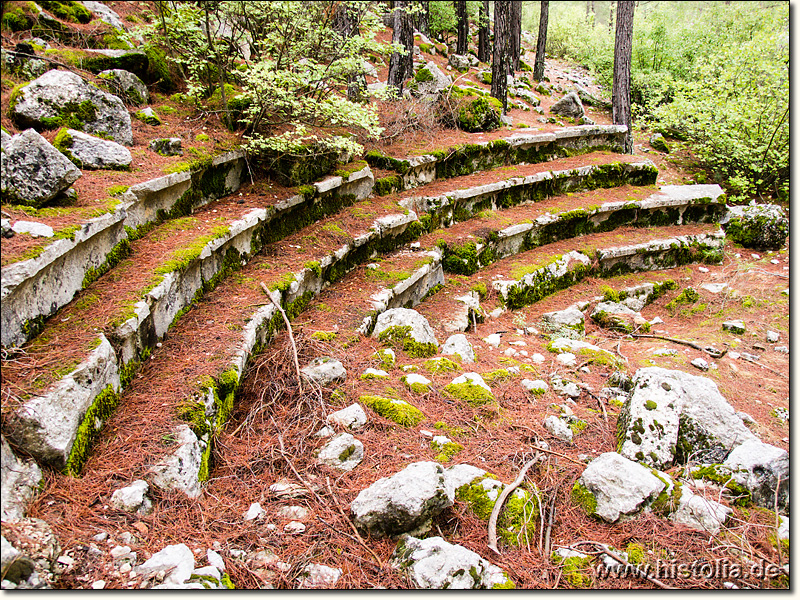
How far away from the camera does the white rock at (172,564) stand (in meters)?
2.31

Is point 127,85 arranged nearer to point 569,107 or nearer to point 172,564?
point 172,564

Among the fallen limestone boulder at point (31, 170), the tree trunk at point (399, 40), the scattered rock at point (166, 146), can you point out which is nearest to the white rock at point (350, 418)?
the fallen limestone boulder at point (31, 170)

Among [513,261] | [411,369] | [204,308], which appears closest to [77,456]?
[204,308]

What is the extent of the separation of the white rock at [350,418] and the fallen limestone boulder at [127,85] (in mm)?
5122

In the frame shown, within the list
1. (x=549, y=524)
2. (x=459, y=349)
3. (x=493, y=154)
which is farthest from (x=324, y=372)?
(x=493, y=154)

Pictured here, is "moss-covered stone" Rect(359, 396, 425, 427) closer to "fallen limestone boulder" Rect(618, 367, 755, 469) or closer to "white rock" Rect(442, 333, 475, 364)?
"white rock" Rect(442, 333, 475, 364)

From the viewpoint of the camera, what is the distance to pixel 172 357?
3.80 metres

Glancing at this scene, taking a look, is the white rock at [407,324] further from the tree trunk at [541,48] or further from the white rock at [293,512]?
the tree trunk at [541,48]

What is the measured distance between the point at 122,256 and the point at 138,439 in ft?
6.49

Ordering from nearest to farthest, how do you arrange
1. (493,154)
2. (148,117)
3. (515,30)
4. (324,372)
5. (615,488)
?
(615,488) < (324,372) < (148,117) < (493,154) < (515,30)

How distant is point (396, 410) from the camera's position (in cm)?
378

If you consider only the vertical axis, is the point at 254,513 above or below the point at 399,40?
below

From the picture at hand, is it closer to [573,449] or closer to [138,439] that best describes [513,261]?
[573,449]

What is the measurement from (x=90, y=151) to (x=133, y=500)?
362 centimetres
